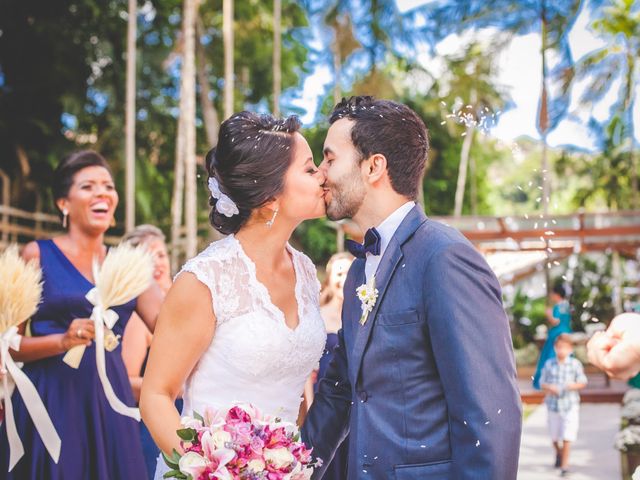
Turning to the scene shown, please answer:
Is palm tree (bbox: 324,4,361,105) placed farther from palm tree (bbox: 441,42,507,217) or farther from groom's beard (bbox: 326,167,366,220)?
groom's beard (bbox: 326,167,366,220)

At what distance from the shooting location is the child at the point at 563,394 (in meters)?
9.22

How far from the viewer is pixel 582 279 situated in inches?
917

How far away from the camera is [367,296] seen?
2566 mm

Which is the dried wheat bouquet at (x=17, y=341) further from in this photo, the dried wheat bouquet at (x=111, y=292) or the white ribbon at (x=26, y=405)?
the dried wheat bouquet at (x=111, y=292)

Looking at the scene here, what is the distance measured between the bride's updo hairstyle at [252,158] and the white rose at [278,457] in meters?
1.14

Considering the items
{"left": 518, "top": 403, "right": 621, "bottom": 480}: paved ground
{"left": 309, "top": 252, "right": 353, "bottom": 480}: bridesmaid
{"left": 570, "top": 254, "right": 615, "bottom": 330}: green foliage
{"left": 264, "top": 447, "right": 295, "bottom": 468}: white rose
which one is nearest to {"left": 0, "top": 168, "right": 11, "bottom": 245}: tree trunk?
{"left": 518, "top": 403, "right": 621, "bottom": 480}: paved ground

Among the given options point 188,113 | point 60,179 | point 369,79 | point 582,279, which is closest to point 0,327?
point 60,179

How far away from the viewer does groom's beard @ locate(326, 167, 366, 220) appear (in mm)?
2770

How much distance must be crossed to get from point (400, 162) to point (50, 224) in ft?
64.6

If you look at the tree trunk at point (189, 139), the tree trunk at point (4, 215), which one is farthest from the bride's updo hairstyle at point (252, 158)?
the tree trunk at point (4, 215)

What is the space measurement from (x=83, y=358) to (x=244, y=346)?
5.17 feet

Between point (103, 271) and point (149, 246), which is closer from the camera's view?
point (103, 271)

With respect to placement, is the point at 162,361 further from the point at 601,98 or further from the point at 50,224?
the point at 601,98

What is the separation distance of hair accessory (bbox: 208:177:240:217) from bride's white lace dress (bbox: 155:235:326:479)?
0.39ft
